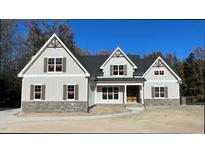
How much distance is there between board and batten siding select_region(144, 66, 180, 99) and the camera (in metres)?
25.5

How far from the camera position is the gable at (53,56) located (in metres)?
19.5

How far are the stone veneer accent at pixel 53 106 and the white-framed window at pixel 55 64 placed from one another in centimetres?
282

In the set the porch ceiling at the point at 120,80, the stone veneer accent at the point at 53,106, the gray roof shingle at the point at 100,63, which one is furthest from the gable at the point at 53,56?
the gray roof shingle at the point at 100,63

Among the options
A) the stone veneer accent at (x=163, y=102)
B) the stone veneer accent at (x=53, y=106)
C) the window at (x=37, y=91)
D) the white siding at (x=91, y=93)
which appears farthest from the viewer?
the stone veneer accent at (x=163, y=102)

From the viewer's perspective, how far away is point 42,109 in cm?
1923

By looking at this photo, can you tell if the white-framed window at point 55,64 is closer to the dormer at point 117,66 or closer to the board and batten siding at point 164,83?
the dormer at point 117,66

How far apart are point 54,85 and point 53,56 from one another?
2.49 metres

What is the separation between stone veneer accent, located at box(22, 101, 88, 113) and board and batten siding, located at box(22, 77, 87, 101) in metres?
0.34

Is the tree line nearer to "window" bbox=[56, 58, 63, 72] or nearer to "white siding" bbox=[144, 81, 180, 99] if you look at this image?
"window" bbox=[56, 58, 63, 72]

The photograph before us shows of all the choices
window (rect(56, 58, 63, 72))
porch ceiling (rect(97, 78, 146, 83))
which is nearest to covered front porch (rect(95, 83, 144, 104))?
porch ceiling (rect(97, 78, 146, 83))

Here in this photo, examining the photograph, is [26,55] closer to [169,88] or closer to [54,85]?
[54,85]

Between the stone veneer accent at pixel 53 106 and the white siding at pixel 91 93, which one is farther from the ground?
the white siding at pixel 91 93
